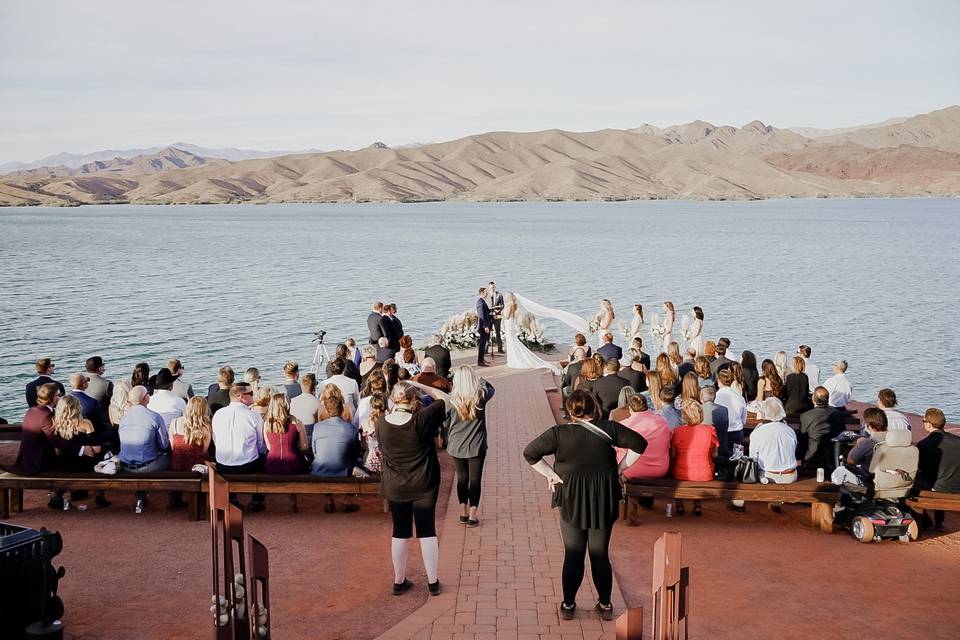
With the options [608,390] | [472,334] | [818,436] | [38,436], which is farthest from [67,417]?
[472,334]

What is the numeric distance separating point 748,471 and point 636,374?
2687 mm

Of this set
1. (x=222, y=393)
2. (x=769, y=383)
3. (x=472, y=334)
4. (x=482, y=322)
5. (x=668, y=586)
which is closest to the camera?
(x=668, y=586)

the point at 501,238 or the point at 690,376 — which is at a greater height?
the point at 501,238

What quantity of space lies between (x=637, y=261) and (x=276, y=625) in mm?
58332

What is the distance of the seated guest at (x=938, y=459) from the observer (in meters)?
7.89

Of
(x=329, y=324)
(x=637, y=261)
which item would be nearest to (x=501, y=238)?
(x=637, y=261)

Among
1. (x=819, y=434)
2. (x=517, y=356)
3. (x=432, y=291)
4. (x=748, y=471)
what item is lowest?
(x=748, y=471)

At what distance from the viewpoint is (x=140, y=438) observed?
8.17 meters

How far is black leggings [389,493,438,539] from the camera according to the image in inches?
237

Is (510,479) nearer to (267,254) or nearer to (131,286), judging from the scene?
(131,286)

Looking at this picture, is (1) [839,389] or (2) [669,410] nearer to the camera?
(2) [669,410]

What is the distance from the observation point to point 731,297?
41.6 metres

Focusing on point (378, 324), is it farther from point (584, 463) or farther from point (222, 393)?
point (584, 463)

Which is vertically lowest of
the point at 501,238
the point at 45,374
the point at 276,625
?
the point at 276,625
